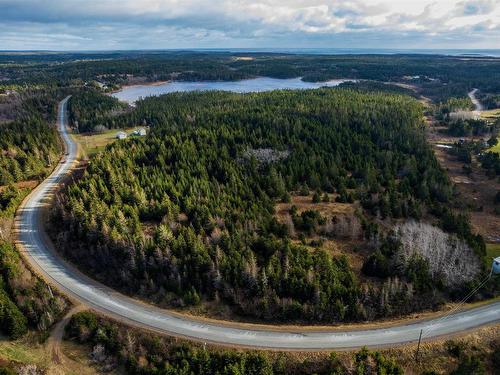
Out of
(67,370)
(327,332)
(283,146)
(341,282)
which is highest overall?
(283,146)

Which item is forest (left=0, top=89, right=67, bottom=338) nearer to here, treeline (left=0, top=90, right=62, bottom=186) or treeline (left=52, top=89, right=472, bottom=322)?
treeline (left=0, top=90, right=62, bottom=186)

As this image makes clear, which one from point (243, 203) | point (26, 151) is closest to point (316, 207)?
point (243, 203)

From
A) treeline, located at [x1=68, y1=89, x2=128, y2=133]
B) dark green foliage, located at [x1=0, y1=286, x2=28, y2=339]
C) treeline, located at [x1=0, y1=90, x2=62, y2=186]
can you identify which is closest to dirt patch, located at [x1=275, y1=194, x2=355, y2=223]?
dark green foliage, located at [x1=0, y1=286, x2=28, y2=339]

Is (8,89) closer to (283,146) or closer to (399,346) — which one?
(283,146)

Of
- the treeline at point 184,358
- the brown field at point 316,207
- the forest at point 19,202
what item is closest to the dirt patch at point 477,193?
the brown field at point 316,207

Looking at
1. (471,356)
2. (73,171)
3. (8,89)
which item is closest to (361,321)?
(471,356)
